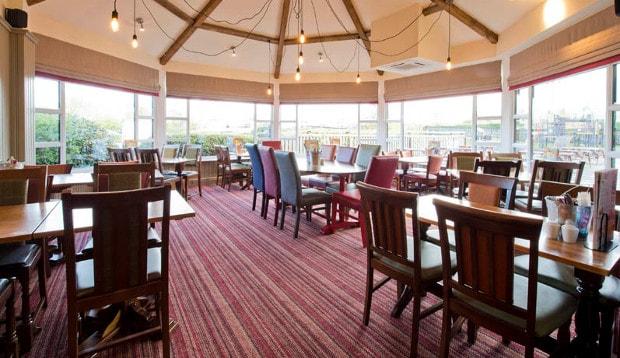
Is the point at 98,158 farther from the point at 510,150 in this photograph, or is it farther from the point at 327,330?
the point at 510,150

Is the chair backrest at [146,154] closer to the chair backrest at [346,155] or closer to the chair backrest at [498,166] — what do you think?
the chair backrest at [346,155]

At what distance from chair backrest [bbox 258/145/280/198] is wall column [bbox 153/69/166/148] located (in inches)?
140

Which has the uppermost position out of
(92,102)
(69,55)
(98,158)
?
(69,55)

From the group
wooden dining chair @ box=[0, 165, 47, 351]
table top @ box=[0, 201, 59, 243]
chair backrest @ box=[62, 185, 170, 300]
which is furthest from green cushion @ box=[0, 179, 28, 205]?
chair backrest @ box=[62, 185, 170, 300]

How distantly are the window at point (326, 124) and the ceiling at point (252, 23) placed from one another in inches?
41.1

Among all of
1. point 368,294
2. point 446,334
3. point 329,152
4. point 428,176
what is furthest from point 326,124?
point 446,334

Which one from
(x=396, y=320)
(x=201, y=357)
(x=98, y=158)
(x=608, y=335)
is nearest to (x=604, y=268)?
(x=608, y=335)

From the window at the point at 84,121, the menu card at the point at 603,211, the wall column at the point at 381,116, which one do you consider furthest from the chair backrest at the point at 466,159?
the window at the point at 84,121

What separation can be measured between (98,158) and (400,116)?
637cm

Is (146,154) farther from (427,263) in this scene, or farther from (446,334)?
(446,334)

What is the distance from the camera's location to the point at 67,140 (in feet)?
19.7

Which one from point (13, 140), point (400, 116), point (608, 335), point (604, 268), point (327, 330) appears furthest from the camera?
point (400, 116)

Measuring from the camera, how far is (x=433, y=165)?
20.8 feet

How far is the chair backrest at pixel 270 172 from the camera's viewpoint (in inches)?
186
